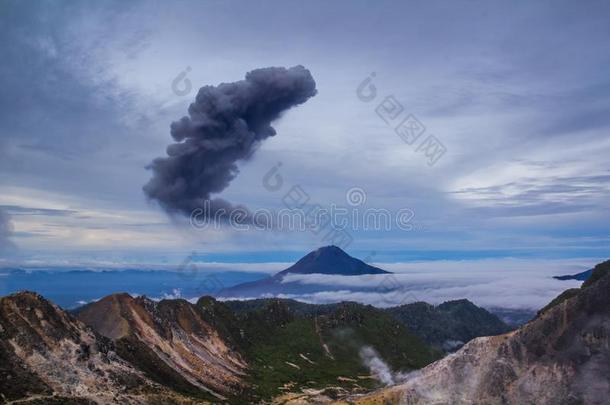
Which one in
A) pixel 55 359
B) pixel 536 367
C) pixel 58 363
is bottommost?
pixel 536 367

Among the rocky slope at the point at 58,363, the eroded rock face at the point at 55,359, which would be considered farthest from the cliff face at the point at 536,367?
the eroded rock face at the point at 55,359

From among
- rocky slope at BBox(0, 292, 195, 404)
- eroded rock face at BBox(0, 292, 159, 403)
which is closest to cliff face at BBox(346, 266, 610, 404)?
rocky slope at BBox(0, 292, 195, 404)

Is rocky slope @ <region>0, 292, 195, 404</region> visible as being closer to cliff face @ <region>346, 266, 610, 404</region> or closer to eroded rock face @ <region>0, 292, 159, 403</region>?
eroded rock face @ <region>0, 292, 159, 403</region>

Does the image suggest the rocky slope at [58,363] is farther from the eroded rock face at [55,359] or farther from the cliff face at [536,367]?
the cliff face at [536,367]

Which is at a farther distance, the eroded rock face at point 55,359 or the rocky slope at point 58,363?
the eroded rock face at point 55,359

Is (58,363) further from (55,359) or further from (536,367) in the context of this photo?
(536,367)

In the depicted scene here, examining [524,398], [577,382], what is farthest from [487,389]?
[577,382]

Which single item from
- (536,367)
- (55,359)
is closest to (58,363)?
(55,359)
